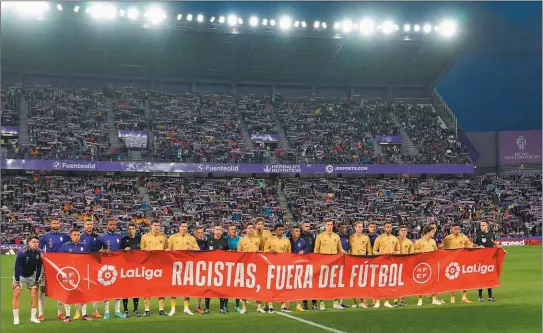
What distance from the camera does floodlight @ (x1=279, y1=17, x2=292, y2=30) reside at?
46.3m

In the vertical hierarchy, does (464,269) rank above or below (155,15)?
below

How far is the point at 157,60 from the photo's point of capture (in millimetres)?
49656

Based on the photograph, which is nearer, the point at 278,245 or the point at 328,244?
the point at 278,245

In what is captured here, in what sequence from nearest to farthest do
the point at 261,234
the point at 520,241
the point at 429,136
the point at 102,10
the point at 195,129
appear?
the point at 261,234 → the point at 102,10 → the point at 520,241 → the point at 195,129 → the point at 429,136

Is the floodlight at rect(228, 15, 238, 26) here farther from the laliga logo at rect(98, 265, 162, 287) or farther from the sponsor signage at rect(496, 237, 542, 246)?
the laliga logo at rect(98, 265, 162, 287)

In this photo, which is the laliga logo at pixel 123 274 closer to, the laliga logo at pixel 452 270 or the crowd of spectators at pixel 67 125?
the laliga logo at pixel 452 270

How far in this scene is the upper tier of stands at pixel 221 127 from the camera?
43.7 meters

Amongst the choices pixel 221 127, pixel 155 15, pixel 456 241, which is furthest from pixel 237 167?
pixel 456 241

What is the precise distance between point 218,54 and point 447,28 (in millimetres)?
19084

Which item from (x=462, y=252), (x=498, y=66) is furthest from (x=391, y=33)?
(x=462, y=252)

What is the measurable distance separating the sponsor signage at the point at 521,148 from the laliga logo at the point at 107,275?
168 ft

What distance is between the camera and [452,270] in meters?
15.6

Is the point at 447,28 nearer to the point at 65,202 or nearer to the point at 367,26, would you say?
the point at 367,26

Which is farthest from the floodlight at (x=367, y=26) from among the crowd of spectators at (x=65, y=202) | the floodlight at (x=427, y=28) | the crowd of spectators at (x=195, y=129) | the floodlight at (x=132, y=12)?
the crowd of spectators at (x=65, y=202)
